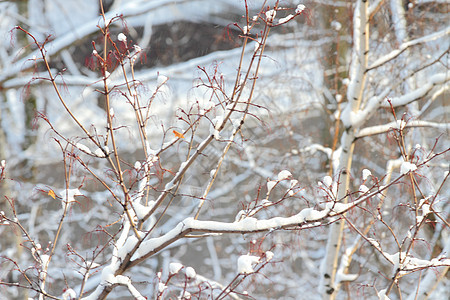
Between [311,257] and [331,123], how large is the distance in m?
2.10

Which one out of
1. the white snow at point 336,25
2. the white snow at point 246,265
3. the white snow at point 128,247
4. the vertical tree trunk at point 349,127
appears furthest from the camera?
the white snow at point 336,25

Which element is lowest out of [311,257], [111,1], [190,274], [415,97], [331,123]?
[190,274]

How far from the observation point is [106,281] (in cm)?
174

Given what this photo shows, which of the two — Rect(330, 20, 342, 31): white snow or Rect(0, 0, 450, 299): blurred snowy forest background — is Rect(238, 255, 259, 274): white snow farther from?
Rect(330, 20, 342, 31): white snow

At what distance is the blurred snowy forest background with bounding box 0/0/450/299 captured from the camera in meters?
2.87

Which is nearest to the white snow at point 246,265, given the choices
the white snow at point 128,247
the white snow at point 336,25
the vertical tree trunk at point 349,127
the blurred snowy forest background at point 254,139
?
the blurred snowy forest background at point 254,139

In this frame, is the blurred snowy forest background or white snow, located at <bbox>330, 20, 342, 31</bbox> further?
white snow, located at <bbox>330, 20, 342, 31</bbox>

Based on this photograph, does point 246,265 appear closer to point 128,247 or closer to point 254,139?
point 128,247

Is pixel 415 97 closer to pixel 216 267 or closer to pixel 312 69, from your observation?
pixel 312 69

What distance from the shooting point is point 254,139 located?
517 cm

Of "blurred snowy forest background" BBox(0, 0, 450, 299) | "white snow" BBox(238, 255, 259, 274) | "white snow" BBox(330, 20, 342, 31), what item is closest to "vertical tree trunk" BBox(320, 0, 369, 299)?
"blurred snowy forest background" BBox(0, 0, 450, 299)

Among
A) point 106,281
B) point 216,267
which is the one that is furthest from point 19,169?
point 106,281

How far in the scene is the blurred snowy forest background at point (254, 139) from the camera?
2873mm

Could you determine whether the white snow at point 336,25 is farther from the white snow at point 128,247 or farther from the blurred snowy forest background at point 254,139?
the white snow at point 128,247
